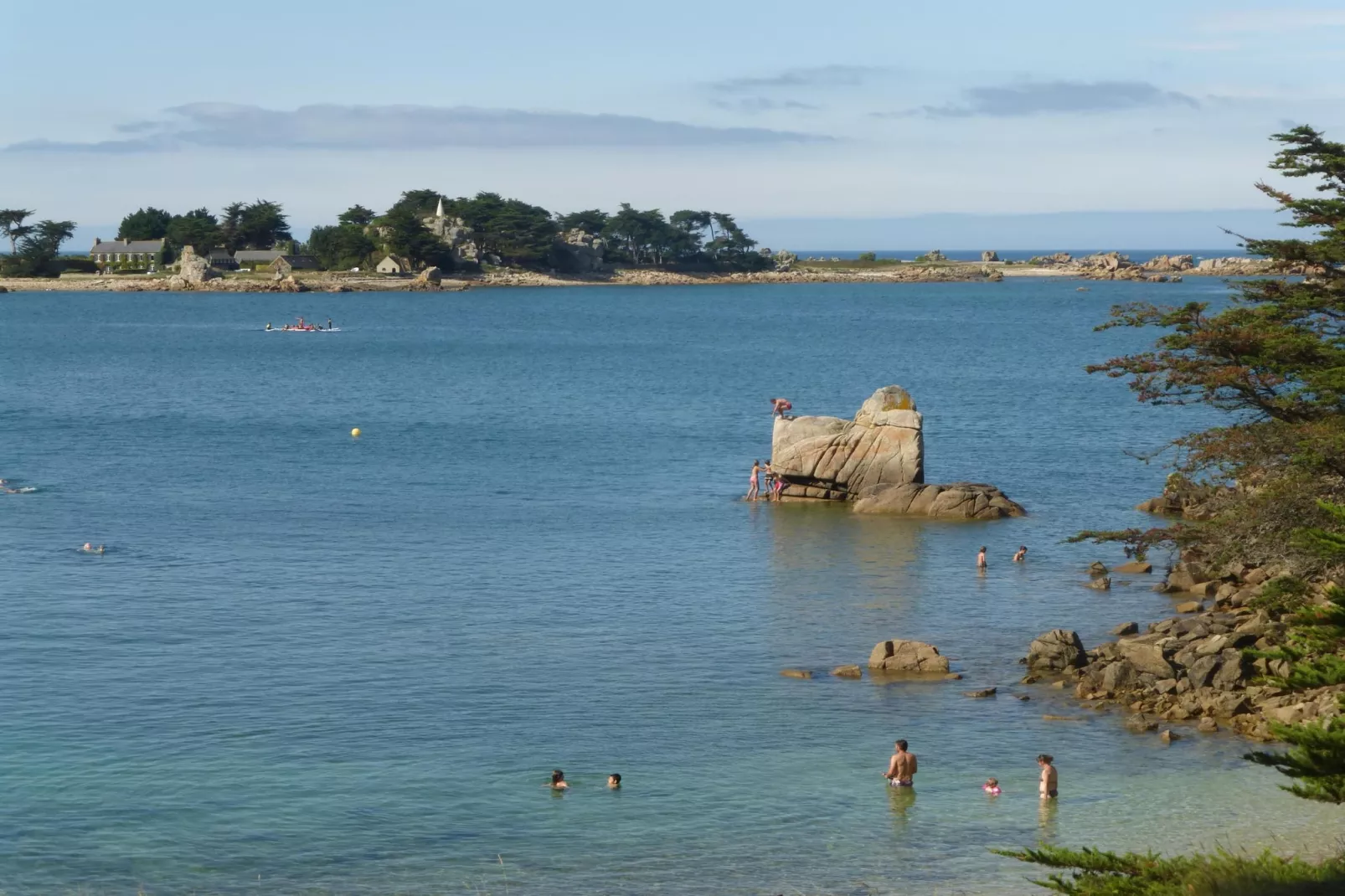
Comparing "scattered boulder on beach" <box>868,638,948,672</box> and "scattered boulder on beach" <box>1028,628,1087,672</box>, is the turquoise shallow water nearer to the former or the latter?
"scattered boulder on beach" <box>868,638,948,672</box>

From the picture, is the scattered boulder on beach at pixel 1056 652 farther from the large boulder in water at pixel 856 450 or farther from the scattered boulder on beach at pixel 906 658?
the large boulder in water at pixel 856 450

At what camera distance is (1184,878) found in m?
15.8

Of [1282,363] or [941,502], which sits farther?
[941,502]

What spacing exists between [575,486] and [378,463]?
10.8 m

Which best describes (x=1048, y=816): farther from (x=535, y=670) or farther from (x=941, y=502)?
(x=941, y=502)

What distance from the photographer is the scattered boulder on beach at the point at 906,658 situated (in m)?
34.2

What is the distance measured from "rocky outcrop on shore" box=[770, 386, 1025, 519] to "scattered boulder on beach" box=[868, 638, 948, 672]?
18.4m

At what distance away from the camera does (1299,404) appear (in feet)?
105

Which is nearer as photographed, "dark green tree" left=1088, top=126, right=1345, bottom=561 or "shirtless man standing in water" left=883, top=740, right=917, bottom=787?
"shirtless man standing in water" left=883, top=740, right=917, bottom=787

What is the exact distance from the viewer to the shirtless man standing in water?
27219 millimetres

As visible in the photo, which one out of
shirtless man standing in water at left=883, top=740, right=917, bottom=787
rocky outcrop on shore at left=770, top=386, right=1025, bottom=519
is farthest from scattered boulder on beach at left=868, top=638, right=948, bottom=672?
rocky outcrop on shore at left=770, top=386, right=1025, bottom=519

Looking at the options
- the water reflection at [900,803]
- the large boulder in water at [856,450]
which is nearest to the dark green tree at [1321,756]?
the water reflection at [900,803]

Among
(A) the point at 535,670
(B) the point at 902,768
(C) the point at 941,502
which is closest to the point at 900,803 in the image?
(B) the point at 902,768

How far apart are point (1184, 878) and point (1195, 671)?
16.8 meters
